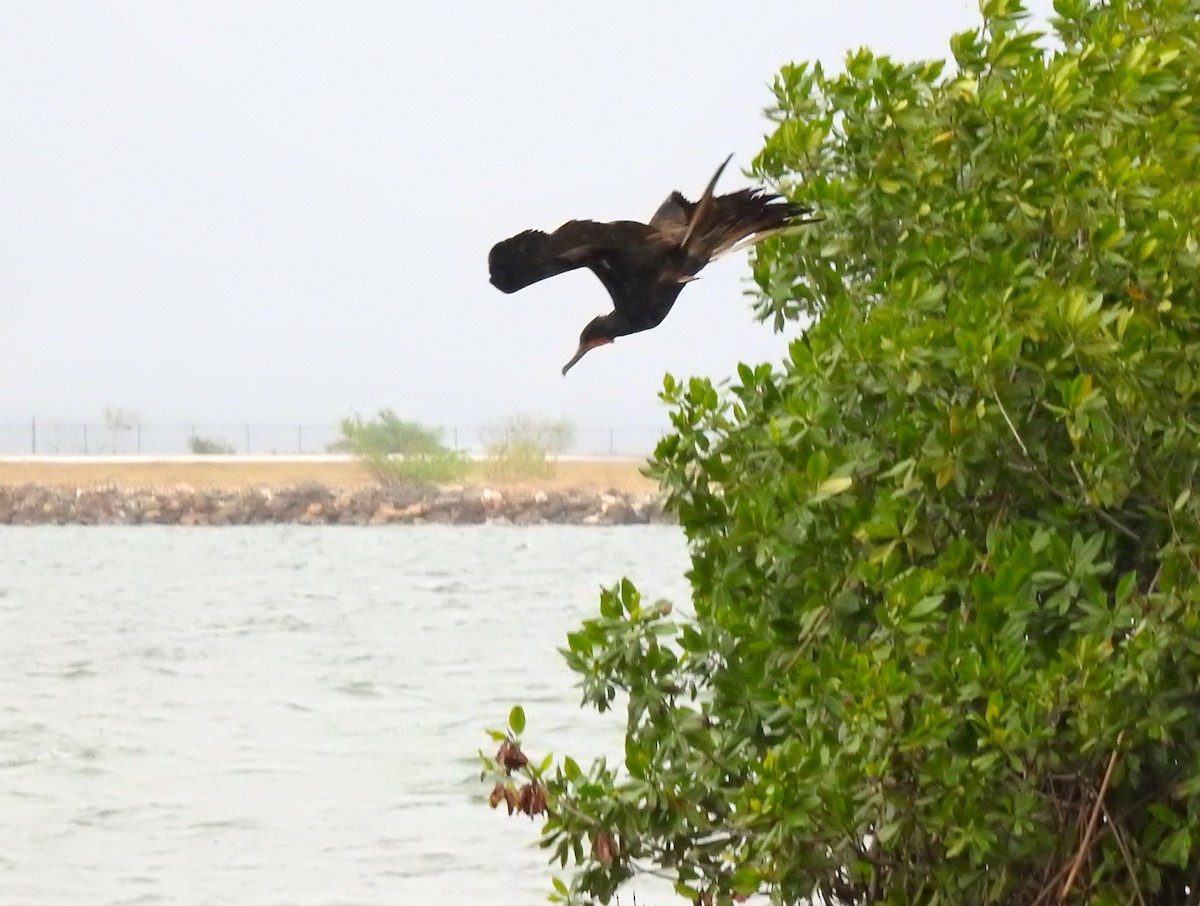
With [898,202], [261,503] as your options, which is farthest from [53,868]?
[261,503]

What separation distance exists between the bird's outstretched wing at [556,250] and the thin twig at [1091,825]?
3.06ft

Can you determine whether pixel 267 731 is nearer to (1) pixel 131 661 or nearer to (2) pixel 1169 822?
(1) pixel 131 661

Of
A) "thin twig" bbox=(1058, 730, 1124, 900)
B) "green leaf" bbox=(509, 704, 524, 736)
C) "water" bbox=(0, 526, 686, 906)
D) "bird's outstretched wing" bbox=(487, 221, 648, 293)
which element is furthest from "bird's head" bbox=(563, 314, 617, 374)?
"thin twig" bbox=(1058, 730, 1124, 900)

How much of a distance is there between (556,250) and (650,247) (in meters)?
0.14

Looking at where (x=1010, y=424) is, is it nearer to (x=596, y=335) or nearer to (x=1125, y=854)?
(x=1125, y=854)

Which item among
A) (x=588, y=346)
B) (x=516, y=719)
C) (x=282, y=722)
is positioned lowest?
(x=282, y=722)

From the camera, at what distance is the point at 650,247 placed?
2.19 metres

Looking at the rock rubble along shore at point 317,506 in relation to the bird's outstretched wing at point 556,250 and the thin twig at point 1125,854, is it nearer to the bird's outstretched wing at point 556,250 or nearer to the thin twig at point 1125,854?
the bird's outstretched wing at point 556,250

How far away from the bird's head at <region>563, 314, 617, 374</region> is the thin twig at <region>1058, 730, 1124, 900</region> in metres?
0.91

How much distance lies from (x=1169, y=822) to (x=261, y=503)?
21.5 meters

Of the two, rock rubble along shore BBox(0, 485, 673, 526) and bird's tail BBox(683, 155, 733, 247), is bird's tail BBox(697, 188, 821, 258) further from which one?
rock rubble along shore BBox(0, 485, 673, 526)

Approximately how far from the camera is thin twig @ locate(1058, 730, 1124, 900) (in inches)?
70.2

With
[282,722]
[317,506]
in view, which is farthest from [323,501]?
[282,722]

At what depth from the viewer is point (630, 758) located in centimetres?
209
